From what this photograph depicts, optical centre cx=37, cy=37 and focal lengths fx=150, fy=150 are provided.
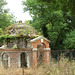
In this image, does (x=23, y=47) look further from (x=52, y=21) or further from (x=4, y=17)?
(x=4, y=17)

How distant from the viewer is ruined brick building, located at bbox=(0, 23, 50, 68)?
13.4m

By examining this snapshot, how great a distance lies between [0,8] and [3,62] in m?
14.9

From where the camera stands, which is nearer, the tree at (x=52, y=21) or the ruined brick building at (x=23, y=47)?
the ruined brick building at (x=23, y=47)

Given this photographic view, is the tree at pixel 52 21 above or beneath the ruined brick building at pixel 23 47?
above

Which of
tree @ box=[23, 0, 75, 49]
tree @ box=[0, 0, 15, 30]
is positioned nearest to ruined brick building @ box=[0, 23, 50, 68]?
tree @ box=[23, 0, 75, 49]

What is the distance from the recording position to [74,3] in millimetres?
9250

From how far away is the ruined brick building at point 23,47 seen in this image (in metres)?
13.4

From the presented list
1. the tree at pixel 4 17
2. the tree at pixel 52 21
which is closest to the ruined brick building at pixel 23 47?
the tree at pixel 52 21

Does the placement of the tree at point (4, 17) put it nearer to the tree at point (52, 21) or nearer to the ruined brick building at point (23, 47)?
the tree at point (52, 21)

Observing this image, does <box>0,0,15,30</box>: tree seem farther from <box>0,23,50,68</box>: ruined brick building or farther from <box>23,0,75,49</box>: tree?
<box>0,23,50,68</box>: ruined brick building

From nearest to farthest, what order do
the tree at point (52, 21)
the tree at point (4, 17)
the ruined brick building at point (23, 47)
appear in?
the ruined brick building at point (23, 47) < the tree at point (52, 21) < the tree at point (4, 17)

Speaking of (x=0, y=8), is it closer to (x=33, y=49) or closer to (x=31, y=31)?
(x=31, y=31)

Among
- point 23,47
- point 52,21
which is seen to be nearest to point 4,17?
point 52,21

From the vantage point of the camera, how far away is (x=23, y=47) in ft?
47.4
